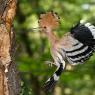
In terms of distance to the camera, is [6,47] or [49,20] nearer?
[49,20]

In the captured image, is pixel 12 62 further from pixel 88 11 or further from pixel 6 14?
pixel 88 11

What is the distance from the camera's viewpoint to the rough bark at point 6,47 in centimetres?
124

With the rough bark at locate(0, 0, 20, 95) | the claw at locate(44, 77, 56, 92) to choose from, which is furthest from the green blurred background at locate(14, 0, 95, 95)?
the claw at locate(44, 77, 56, 92)

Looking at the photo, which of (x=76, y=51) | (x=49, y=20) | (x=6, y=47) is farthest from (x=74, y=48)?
(x=6, y=47)

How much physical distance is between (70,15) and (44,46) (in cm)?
77

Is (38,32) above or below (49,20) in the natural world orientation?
above

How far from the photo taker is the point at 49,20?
1.04 m

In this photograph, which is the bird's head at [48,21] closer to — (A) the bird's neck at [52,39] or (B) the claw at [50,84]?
(A) the bird's neck at [52,39]

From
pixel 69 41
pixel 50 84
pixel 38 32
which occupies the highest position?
pixel 38 32

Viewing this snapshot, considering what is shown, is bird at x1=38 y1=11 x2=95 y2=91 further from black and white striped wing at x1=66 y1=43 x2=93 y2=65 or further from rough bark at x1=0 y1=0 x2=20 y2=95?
rough bark at x1=0 y1=0 x2=20 y2=95

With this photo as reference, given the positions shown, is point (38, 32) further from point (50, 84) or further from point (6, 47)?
point (50, 84)

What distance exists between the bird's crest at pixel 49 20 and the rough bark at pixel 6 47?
23cm

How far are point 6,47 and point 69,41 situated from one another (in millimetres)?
305

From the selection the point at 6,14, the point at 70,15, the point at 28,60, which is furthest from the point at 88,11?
the point at 6,14
